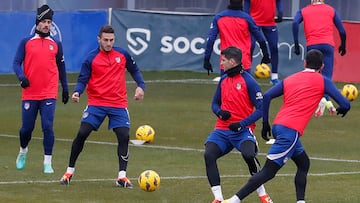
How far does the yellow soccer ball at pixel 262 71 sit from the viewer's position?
27.4 metres

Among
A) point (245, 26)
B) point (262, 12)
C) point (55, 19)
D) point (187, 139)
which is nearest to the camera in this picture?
point (245, 26)

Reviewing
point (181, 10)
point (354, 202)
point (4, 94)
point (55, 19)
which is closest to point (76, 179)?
point (354, 202)

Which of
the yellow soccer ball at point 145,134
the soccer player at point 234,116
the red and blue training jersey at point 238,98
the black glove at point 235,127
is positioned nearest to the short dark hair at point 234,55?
the soccer player at point 234,116

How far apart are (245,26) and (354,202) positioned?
18.6 ft

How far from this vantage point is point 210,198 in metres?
14.0

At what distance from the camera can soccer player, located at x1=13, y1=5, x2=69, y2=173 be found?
52.5 ft

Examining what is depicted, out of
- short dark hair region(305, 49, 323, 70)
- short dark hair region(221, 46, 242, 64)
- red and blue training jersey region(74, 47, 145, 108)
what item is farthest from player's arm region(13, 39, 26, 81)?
short dark hair region(305, 49, 323, 70)

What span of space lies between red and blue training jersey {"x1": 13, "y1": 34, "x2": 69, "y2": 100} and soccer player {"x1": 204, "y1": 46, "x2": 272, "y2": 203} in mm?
3254

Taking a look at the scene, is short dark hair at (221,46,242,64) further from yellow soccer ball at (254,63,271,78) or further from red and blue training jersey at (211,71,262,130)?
yellow soccer ball at (254,63,271,78)

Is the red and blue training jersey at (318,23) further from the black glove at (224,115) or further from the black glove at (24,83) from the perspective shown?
the black glove at (224,115)

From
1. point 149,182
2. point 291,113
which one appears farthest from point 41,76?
point 291,113

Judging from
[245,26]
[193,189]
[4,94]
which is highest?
[245,26]

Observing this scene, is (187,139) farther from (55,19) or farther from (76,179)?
(55,19)

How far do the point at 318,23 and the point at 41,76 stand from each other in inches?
270
